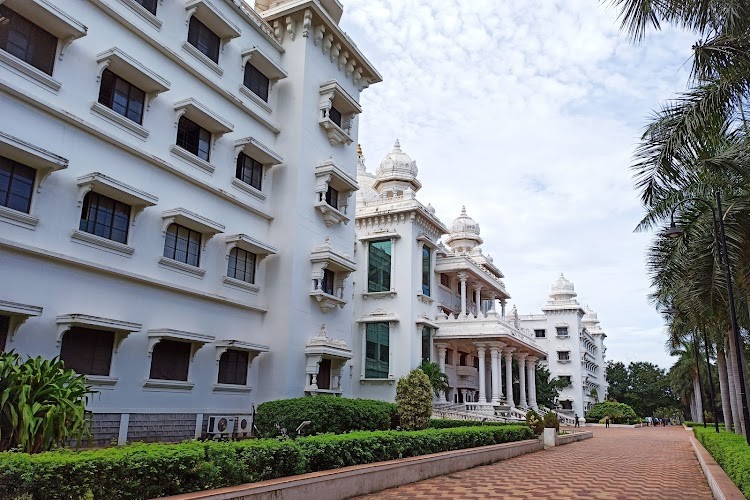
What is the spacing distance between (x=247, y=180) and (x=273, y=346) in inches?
227

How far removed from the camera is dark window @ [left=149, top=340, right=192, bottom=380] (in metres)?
15.3

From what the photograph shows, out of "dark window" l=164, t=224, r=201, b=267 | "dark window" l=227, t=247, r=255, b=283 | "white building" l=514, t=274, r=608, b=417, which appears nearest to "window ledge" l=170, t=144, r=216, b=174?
"dark window" l=164, t=224, r=201, b=267

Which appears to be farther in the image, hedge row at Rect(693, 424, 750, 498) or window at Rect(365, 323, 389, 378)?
window at Rect(365, 323, 389, 378)

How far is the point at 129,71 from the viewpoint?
14.8m

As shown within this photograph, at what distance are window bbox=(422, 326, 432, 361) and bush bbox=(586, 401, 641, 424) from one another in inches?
1442

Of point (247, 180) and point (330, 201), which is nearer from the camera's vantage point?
point (247, 180)

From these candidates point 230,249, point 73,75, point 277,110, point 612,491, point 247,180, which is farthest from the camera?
point 277,110

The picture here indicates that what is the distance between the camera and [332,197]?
23000 millimetres

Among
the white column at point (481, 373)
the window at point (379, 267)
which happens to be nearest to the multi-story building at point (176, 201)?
the window at point (379, 267)

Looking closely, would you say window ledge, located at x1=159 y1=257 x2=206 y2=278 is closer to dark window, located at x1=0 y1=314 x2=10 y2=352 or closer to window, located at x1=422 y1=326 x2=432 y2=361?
dark window, located at x1=0 y1=314 x2=10 y2=352

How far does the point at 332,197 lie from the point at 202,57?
7522mm

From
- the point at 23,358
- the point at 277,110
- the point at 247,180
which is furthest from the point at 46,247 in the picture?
the point at 277,110

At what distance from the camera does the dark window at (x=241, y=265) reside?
1852cm

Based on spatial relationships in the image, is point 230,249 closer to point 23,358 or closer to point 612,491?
point 23,358
